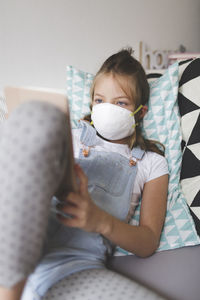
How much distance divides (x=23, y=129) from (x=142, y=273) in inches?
19.5

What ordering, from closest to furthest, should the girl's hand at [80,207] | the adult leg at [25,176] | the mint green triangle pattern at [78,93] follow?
the adult leg at [25,176] → the girl's hand at [80,207] → the mint green triangle pattern at [78,93]

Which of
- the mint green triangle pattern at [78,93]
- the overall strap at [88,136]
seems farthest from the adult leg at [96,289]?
the mint green triangle pattern at [78,93]

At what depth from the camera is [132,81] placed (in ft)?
2.71

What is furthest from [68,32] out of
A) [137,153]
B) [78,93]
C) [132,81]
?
[137,153]

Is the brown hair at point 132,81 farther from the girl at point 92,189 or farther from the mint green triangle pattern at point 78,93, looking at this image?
the mint green triangle pattern at point 78,93

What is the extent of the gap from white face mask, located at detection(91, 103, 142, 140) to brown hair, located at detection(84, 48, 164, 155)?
6 cm

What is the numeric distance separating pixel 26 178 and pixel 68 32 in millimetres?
1233

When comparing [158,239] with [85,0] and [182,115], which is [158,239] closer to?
[182,115]

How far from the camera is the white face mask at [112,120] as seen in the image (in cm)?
78

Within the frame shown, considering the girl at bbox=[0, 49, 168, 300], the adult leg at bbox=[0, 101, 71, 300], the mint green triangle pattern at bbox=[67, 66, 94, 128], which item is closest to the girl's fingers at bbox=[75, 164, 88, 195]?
the girl at bbox=[0, 49, 168, 300]

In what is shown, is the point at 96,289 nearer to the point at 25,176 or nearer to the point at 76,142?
the point at 25,176

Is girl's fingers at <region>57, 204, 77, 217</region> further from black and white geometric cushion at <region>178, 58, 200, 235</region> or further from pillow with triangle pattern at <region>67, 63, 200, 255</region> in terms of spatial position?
black and white geometric cushion at <region>178, 58, 200, 235</region>

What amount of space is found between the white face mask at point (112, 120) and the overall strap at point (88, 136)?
0.09 feet

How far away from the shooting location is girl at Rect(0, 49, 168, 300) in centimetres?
36
